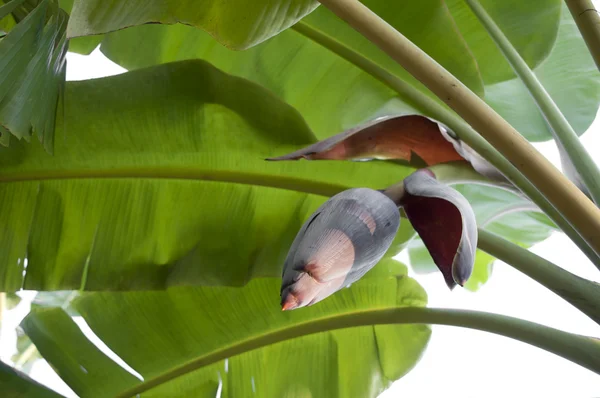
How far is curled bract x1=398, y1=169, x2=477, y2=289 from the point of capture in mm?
416

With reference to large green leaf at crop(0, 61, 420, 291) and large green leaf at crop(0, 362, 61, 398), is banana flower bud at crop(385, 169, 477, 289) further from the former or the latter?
large green leaf at crop(0, 362, 61, 398)

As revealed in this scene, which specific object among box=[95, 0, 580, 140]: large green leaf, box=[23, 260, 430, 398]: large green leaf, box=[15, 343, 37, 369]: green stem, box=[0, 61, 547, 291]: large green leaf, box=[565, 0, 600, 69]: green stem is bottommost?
box=[23, 260, 430, 398]: large green leaf

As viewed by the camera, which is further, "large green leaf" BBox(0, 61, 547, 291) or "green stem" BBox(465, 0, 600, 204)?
"large green leaf" BBox(0, 61, 547, 291)

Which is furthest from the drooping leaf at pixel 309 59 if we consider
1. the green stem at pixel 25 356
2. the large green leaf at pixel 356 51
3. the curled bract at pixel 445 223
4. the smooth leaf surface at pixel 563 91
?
the green stem at pixel 25 356

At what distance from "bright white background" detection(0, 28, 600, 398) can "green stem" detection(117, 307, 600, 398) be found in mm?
448

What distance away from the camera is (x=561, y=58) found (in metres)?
0.91

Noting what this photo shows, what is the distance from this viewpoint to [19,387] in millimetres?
646

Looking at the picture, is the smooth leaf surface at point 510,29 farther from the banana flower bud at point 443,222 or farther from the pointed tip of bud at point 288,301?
the pointed tip of bud at point 288,301

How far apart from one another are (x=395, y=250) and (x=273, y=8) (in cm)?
43

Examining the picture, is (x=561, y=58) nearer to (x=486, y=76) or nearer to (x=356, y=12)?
(x=486, y=76)

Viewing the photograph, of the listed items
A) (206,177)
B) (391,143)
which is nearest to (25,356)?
(206,177)

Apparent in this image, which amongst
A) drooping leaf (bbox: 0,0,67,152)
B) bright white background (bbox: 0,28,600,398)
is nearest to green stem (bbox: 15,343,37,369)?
bright white background (bbox: 0,28,600,398)

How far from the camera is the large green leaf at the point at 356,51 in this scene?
726 mm

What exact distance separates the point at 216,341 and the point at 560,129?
489 mm
